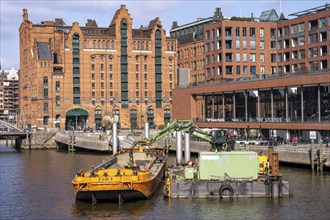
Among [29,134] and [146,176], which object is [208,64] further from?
[146,176]

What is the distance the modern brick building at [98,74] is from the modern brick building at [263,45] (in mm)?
16399

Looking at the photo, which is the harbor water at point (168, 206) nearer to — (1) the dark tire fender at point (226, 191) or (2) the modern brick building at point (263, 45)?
(1) the dark tire fender at point (226, 191)

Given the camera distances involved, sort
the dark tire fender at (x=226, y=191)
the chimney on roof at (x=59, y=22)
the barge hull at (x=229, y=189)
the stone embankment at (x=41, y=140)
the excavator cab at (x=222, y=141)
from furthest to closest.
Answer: the chimney on roof at (x=59, y=22), the stone embankment at (x=41, y=140), the excavator cab at (x=222, y=141), the barge hull at (x=229, y=189), the dark tire fender at (x=226, y=191)

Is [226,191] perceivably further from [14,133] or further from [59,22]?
[59,22]

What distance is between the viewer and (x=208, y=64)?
151 metres

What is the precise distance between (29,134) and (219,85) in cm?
4599

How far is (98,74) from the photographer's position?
523ft

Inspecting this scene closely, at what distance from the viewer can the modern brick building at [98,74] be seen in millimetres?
156625

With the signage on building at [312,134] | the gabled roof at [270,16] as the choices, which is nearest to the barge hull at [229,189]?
the signage on building at [312,134]

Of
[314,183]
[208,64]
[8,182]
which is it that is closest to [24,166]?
[8,182]

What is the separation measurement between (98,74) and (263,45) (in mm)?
41235

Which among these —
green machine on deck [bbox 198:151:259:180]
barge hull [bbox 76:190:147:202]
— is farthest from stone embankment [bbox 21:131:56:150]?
green machine on deck [bbox 198:151:259:180]

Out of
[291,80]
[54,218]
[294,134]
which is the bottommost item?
[54,218]

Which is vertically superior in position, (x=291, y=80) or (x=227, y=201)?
(x=291, y=80)
